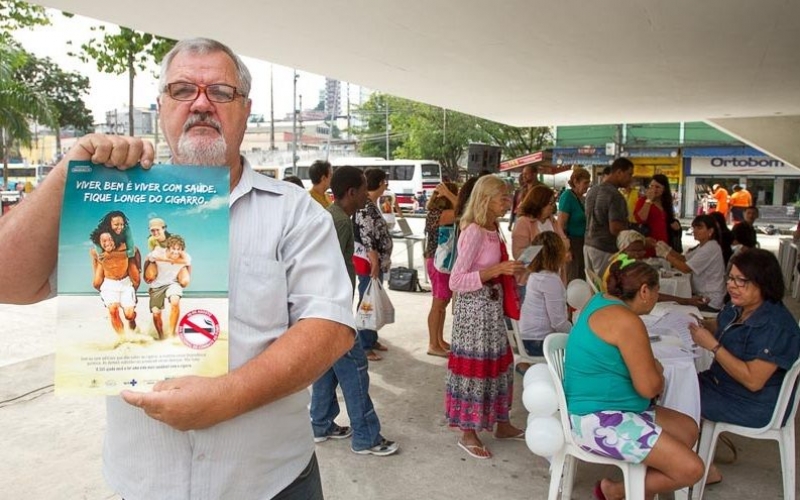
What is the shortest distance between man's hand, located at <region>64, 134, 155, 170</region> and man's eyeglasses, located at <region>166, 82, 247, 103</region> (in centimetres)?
15

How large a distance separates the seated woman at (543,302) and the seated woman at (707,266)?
1.70 m

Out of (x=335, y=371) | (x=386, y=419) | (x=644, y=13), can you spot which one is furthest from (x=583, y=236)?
(x=335, y=371)

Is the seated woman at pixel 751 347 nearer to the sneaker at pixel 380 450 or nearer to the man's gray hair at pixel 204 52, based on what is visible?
the sneaker at pixel 380 450

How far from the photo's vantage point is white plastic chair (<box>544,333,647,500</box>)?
8.47 feet

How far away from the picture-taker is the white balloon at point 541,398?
8.74 feet

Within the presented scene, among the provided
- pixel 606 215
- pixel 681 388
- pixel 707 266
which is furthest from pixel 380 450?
pixel 606 215

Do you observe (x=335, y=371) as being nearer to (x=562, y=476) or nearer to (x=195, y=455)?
(x=562, y=476)

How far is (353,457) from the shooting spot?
355cm

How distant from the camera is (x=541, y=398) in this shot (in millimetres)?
2662

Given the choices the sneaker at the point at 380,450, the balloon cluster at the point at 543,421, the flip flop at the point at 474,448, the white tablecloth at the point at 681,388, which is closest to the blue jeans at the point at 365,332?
the sneaker at the point at 380,450

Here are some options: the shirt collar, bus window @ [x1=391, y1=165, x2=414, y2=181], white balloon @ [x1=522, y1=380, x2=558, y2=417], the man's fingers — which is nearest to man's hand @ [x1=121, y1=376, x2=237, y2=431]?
the man's fingers

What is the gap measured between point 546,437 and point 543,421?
7 cm

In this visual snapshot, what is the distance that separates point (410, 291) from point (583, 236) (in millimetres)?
2492

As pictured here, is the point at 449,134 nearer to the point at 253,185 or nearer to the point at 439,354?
the point at 439,354
